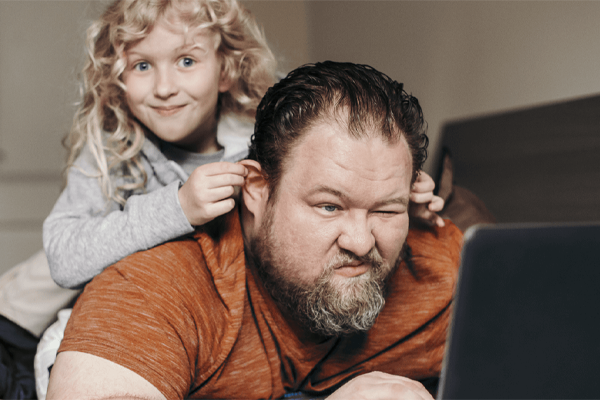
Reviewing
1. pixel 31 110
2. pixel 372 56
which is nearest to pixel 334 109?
pixel 372 56

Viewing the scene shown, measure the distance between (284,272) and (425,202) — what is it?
414mm

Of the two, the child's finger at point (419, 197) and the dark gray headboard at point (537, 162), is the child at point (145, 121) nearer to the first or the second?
the child's finger at point (419, 197)

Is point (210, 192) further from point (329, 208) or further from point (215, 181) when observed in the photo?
point (329, 208)

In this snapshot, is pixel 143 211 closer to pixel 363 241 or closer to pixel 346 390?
pixel 363 241

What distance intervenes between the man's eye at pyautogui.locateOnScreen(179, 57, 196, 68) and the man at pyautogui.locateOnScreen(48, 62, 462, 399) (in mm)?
379

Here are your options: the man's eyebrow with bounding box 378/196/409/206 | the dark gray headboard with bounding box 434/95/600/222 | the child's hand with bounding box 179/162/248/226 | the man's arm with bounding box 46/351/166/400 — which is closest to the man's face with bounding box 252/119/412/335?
the man's eyebrow with bounding box 378/196/409/206

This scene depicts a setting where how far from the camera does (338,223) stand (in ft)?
3.35

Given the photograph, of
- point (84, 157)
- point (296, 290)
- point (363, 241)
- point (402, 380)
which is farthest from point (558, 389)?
point (84, 157)

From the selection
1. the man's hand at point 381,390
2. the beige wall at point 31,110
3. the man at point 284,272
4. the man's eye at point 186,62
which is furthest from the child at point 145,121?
the beige wall at point 31,110

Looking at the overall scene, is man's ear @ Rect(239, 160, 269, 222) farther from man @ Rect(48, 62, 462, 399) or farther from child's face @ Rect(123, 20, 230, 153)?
child's face @ Rect(123, 20, 230, 153)

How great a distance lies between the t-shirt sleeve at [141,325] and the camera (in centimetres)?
89

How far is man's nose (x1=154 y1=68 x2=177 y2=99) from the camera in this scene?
1363mm

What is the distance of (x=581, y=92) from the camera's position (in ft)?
5.86

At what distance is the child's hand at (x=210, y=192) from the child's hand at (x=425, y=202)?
1.39 ft
